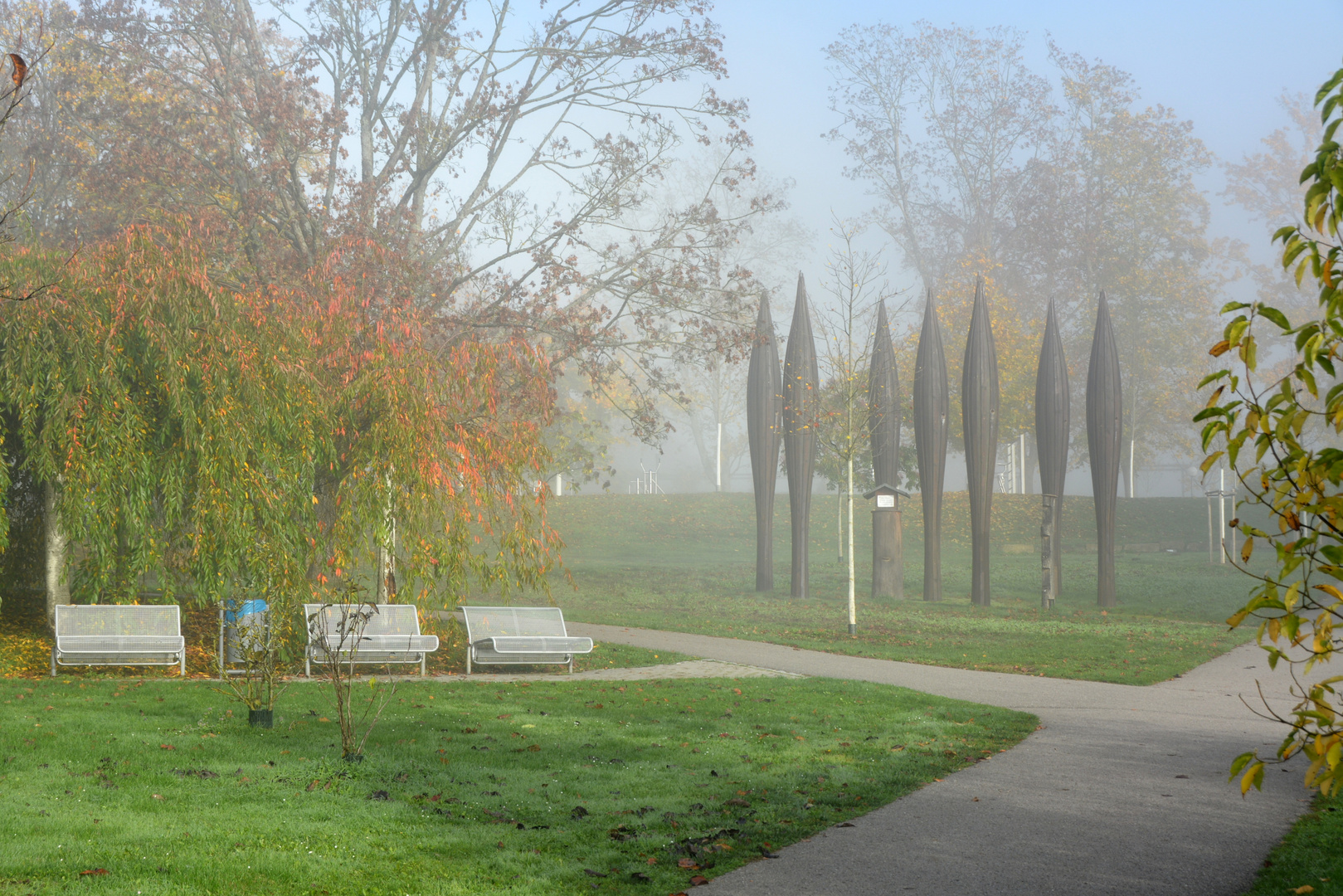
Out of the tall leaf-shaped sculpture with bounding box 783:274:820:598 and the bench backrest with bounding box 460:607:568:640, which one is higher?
the tall leaf-shaped sculpture with bounding box 783:274:820:598

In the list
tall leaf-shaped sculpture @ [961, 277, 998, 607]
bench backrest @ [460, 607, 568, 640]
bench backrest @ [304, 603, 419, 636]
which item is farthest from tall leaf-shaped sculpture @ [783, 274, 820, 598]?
bench backrest @ [304, 603, 419, 636]

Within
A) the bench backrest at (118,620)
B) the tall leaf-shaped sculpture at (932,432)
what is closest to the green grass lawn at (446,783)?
the bench backrest at (118,620)

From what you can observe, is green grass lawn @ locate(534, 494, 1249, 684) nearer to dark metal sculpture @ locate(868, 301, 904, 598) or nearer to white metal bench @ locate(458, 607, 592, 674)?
dark metal sculpture @ locate(868, 301, 904, 598)

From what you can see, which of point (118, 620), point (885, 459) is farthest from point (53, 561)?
point (885, 459)

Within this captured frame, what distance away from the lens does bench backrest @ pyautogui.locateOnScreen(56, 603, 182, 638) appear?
10.7 m

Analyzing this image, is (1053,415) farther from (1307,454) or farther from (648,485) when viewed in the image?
(648,485)

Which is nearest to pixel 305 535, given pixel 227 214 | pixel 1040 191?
pixel 227 214

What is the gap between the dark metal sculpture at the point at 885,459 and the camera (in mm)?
21797

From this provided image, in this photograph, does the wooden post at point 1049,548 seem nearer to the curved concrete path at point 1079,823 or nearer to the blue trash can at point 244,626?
the curved concrete path at point 1079,823

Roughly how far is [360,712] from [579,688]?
103 inches

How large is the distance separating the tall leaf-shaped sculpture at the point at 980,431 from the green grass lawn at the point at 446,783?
427 inches

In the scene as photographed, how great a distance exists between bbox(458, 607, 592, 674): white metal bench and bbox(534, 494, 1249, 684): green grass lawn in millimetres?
4055

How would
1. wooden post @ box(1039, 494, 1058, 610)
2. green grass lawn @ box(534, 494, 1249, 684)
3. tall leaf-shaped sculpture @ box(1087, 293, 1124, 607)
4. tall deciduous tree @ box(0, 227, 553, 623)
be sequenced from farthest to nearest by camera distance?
tall leaf-shaped sculpture @ box(1087, 293, 1124, 607)
wooden post @ box(1039, 494, 1058, 610)
green grass lawn @ box(534, 494, 1249, 684)
tall deciduous tree @ box(0, 227, 553, 623)

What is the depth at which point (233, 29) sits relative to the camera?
17.4 metres
